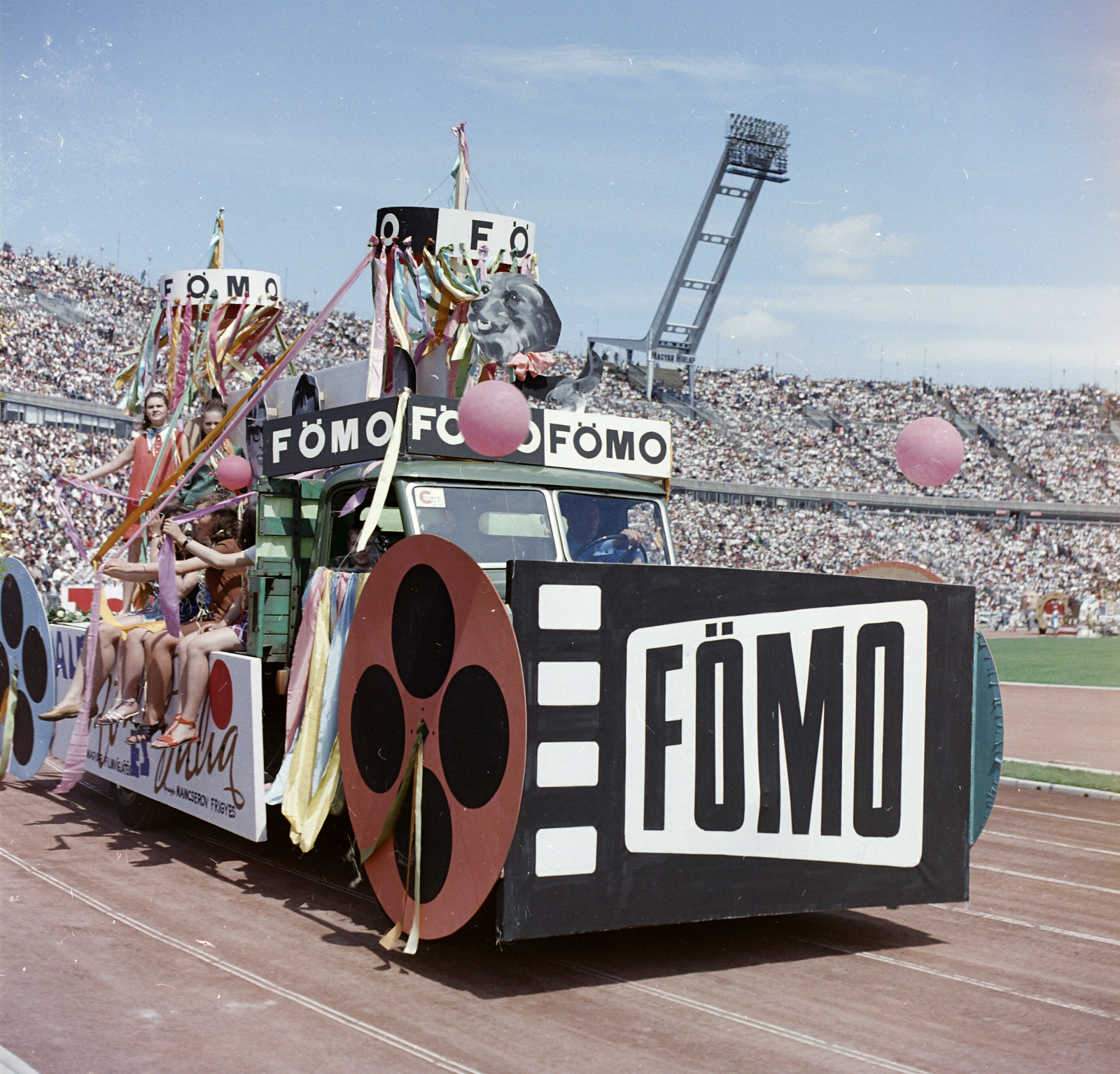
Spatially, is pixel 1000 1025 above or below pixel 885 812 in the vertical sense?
below

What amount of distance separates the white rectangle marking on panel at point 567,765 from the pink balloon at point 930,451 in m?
2.46

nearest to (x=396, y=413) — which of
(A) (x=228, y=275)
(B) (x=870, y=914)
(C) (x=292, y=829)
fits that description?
(C) (x=292, y=829)

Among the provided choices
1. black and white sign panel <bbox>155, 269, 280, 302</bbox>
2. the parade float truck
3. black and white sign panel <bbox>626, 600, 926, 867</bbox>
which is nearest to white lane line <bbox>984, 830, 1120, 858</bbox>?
the parade float truck

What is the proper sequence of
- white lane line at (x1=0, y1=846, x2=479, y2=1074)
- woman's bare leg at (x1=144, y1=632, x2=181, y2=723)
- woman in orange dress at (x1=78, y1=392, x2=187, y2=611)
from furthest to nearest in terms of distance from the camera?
woman in orange dress at (x1=78, y1=392, x2=187, y2=611), woman's bare leg at (x1=144, y1=632, x2=181, y2=723), white lane line at (x1=0, y1=846, x2=479, y2=1074)

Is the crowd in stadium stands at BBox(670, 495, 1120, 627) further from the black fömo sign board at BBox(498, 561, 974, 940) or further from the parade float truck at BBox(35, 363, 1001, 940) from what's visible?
the black fömo sign board at BBox(498, 561, 974, 940)

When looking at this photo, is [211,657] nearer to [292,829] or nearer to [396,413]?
[292,829]

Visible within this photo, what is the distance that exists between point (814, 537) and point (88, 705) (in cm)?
3955

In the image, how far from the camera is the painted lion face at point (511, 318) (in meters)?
7.50

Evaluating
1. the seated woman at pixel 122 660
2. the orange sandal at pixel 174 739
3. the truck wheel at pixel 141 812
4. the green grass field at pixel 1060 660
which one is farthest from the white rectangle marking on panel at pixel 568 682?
the green grass field at pixel 1060 660

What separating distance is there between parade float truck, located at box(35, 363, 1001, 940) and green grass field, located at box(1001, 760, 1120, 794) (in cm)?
589

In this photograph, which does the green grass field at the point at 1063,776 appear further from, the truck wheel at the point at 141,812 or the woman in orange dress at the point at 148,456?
the woman in orange dress at the point at 148,456

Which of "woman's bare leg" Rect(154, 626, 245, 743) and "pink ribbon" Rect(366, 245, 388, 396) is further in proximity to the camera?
"pink ribbon" Rect(366, 245, 388, 396)

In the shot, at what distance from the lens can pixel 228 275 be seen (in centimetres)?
1134

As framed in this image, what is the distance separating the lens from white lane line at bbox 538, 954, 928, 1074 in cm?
433
